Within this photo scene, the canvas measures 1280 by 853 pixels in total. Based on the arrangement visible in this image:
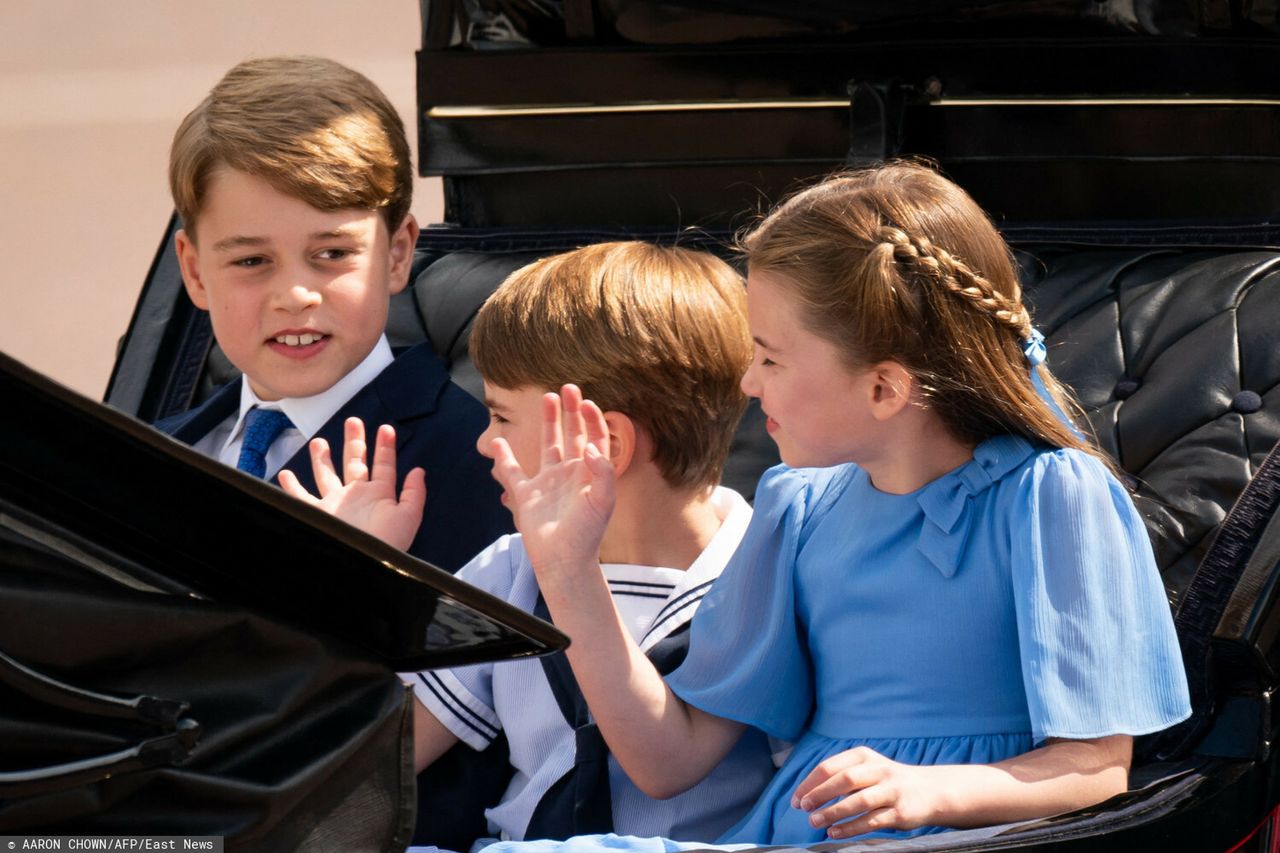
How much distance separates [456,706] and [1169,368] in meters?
0.84

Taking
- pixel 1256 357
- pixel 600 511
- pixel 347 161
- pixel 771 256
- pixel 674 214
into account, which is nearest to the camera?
pixel 600 511

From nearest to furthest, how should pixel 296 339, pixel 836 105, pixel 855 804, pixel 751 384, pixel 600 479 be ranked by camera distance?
1. pixel 855 804
2. pixel 600 479
3. pixel 751 384
4. pixel 296 339
5. pixel 836 105

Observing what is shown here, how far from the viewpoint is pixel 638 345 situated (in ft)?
5.35

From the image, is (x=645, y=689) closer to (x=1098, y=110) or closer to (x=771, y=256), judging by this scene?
(x=771, y=256)

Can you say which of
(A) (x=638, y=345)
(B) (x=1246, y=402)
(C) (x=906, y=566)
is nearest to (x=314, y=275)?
(A) (x=638, y=345)

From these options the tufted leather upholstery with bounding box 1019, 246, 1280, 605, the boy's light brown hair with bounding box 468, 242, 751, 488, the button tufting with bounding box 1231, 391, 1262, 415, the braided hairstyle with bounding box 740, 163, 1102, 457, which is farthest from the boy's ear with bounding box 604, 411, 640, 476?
the button tufting with bounding box 1231, 391, 1262, 415

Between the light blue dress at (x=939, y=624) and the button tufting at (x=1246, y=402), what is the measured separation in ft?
1.15

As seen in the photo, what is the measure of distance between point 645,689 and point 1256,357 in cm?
75

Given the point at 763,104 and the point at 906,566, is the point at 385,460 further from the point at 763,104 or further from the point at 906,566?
the point at 763,104

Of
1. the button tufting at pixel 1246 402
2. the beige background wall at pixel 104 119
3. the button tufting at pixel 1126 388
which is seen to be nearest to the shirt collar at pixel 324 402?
the button tufting at pixel 1126 388

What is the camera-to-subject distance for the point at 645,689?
1.49 metres

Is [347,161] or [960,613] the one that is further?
[347,161]

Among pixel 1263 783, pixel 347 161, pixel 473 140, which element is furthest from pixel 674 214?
pixel 1263 783

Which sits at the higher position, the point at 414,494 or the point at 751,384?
the point at 751,384
